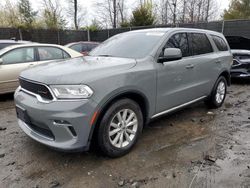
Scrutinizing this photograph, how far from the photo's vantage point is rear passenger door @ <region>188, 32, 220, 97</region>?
13.5 ft

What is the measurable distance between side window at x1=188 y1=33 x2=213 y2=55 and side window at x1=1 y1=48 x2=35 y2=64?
4083 millimetres

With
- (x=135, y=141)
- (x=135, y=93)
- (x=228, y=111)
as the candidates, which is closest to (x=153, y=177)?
(x=135, y=141)

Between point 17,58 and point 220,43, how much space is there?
4990mm

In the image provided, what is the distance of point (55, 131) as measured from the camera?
2520 mm

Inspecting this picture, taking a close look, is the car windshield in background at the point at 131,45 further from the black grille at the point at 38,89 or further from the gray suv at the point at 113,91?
the black grille at the point at 38,89

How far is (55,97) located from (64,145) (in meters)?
0.56

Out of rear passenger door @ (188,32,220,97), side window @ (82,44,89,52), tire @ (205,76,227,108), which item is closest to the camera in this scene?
rear passenger door @ (188,32,220,97)

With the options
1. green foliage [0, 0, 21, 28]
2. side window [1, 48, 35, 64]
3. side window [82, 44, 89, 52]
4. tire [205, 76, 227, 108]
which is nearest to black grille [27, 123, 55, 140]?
side window [1, 48, 35, 64]

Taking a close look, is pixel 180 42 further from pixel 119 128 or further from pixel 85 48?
pixel 85 48

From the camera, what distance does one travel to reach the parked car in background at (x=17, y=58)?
5426mm

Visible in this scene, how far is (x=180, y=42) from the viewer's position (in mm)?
3869

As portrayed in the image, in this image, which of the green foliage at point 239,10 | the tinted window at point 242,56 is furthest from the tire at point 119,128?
the green foliage at point 239,10

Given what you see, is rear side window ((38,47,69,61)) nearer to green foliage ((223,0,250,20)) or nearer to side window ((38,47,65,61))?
side window ((38,47,65,61))

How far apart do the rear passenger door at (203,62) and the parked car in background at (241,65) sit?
10.8ft
